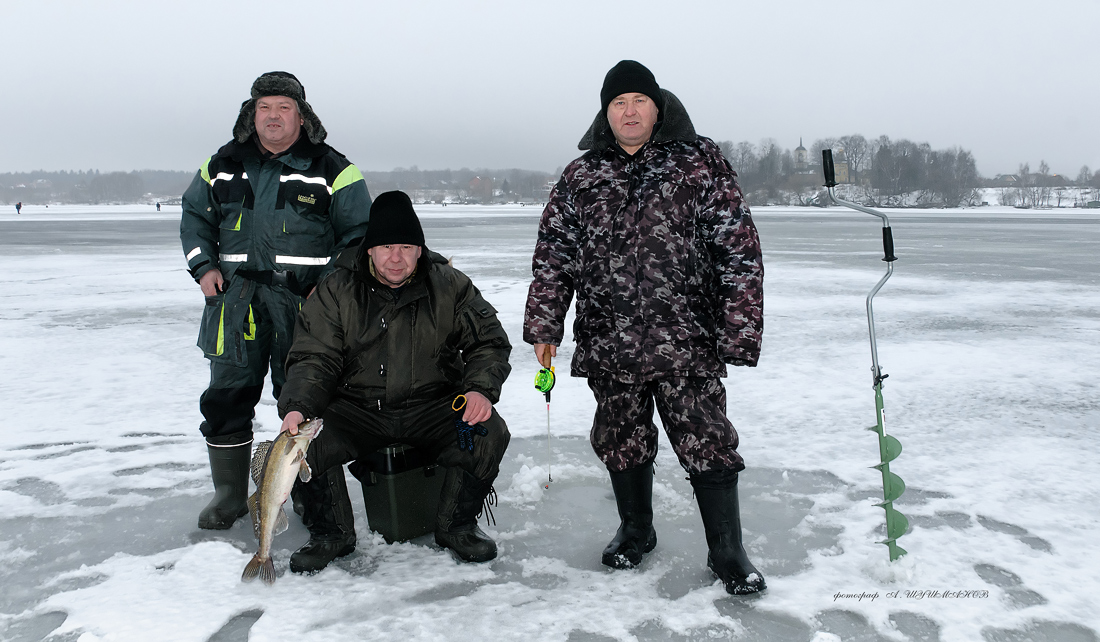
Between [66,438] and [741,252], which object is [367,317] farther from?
[66,438]

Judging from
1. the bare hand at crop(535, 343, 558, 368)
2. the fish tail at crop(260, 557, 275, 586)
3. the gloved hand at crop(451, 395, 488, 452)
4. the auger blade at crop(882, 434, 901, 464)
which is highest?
the bare hand at crop(535, 343, 558, 368)

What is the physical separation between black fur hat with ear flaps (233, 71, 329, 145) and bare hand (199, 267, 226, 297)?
0.60 meters

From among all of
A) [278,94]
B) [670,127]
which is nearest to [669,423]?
[670,127]

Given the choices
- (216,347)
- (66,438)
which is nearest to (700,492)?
(216,347)

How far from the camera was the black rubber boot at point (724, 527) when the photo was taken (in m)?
2.79

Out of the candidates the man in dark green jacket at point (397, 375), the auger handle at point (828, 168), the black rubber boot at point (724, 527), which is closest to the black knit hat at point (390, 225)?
the man in dark green jacket at point (397, 375)

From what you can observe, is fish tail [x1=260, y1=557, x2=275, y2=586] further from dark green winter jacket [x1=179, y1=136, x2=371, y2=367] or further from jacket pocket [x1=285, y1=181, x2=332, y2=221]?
jacket pocket [x1=285, y1=181, x2=332, y2=221]

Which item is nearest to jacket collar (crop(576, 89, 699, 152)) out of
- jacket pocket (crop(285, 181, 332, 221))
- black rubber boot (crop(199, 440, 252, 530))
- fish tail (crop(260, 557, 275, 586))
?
jacket pocket (crop(285, 181, 332, 221))

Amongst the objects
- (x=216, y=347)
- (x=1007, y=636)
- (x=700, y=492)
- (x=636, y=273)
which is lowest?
(x=1007, y=636)

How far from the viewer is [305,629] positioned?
256cm

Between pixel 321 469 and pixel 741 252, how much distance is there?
1747 mm

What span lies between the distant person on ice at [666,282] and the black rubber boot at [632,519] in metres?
0.24

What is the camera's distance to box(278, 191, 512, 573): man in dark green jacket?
9.94 ft

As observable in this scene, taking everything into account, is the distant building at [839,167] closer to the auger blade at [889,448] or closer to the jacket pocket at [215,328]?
the auger blade at [889,448]
